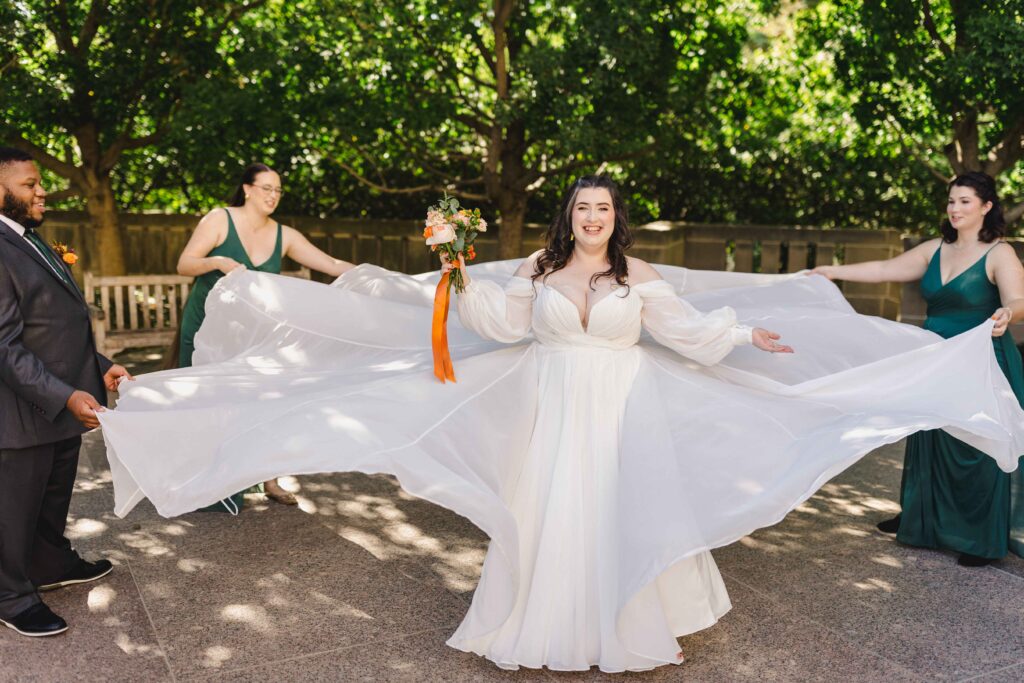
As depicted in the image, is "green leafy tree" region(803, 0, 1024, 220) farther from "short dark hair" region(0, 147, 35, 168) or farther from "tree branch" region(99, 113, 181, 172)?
"short dark hair" region(0, 147, 35, 168)

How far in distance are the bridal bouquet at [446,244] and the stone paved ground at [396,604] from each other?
4.14 feet

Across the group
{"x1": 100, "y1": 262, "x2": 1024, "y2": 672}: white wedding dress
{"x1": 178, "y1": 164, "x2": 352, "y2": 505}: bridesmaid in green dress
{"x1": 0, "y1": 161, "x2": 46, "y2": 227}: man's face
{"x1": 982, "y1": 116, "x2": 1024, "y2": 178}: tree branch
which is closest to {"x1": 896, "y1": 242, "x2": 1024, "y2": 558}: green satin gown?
{"x1": 100, "y1": 262, "x2": 1024, "y2": 672}: white wedding dress

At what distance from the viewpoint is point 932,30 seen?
9000 millimetres

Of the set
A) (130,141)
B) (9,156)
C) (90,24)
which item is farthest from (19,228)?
(130,141)

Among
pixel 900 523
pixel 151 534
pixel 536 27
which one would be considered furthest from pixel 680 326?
pixel 536 27

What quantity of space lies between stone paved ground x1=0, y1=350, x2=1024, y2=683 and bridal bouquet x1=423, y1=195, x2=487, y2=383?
1.26 meters

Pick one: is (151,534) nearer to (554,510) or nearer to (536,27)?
(554,510)

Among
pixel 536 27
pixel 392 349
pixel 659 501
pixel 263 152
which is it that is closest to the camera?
pixel 659 501

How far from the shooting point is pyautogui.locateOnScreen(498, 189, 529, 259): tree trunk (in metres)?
10.9

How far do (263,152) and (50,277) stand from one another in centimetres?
646

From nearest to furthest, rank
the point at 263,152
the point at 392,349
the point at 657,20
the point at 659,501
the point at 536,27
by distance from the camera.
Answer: the point at 659,501, the point at 392,349, the point at 657,20, the point at 536,27, the point at 263,152

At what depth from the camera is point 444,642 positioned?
182 inches

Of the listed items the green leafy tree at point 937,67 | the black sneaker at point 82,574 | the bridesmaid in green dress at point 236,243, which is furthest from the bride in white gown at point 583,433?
the green leafy tree at point 937,67

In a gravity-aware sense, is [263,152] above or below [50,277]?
above
